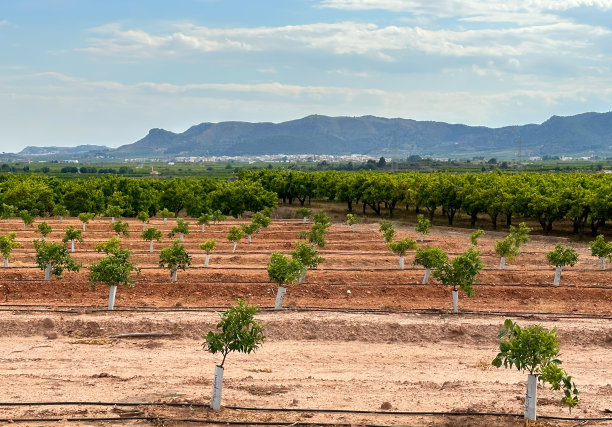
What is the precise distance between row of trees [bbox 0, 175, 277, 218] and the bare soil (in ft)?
112

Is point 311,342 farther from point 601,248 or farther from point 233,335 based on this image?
point 601,248

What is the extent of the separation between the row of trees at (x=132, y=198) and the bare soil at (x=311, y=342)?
34231 millimetres

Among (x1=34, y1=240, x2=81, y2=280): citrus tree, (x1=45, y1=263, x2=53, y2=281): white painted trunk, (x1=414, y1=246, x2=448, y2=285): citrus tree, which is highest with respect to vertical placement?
(x1=414, y1=246, x2=448, y2=285): citrus tree

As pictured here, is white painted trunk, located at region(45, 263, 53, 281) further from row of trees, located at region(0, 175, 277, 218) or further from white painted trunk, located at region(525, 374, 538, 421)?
row of trees, located at region(0, 175, 277, 218)

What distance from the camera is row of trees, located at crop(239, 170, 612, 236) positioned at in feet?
200

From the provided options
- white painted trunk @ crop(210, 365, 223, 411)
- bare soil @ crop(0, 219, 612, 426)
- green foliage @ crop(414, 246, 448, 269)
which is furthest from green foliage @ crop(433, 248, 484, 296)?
white painted trunk @ crop(210, 365, 223, 411)

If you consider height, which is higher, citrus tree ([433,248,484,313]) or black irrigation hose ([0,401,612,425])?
citrus tree ([433,248,484,313])

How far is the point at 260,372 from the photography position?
20.4 m

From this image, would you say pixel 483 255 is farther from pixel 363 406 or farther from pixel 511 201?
pixel 363 406

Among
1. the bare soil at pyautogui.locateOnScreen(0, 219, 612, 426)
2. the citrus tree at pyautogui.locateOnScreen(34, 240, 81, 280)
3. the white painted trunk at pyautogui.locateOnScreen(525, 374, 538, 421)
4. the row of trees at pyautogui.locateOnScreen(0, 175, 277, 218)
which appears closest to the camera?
the white painted trunk at pyautogui.locateOnScreen(525, 374, 538, 421)

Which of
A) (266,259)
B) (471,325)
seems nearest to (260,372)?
(471,325)

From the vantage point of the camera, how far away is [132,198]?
79.7 metres

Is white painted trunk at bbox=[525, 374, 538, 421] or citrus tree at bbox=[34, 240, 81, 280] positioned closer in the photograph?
white painted trunk at bbox=[525, 374, 538, 421]

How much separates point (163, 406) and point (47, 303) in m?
14.9
